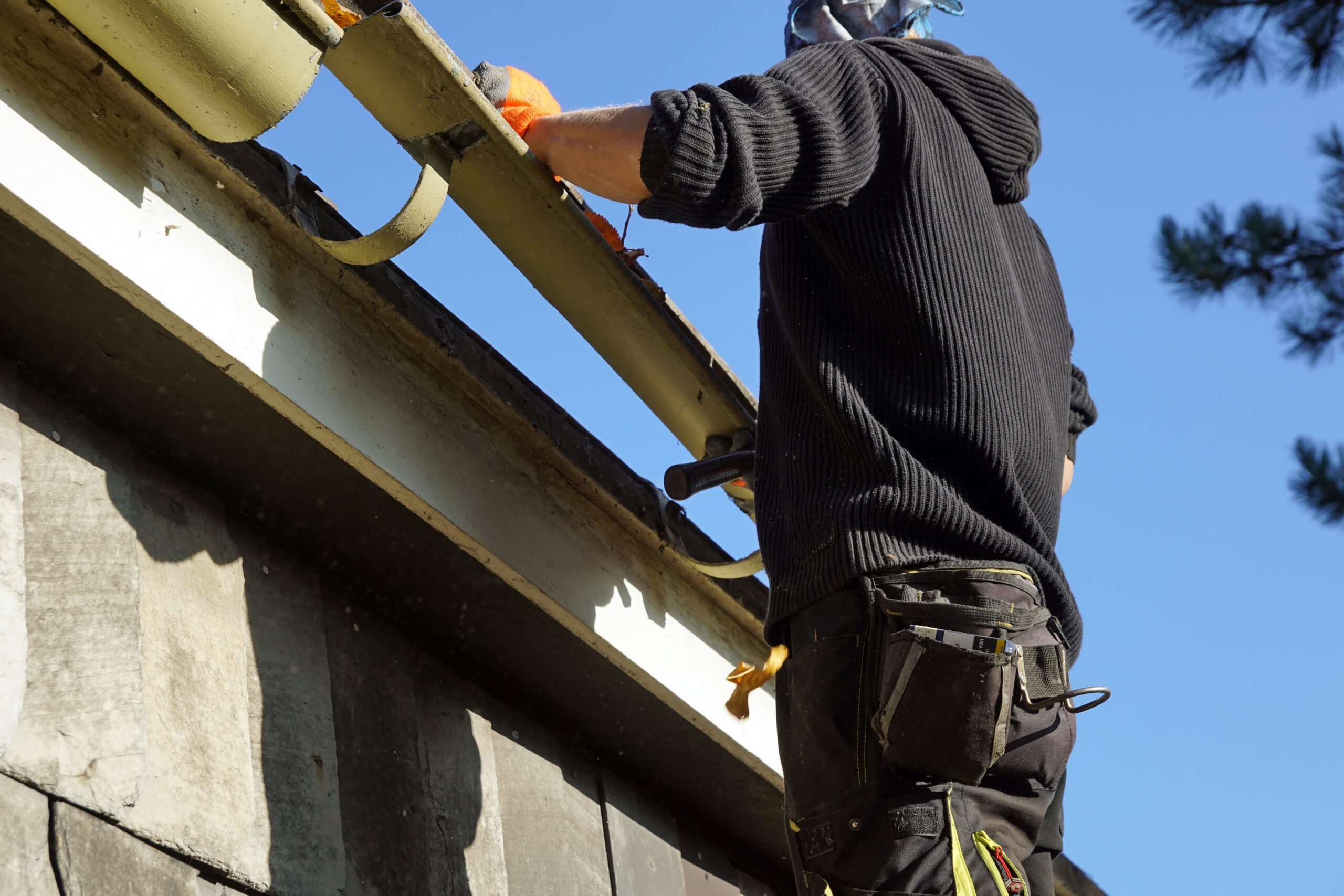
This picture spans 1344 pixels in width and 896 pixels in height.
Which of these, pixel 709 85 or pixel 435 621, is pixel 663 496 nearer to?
pixel 435 621

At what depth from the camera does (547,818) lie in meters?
2.58

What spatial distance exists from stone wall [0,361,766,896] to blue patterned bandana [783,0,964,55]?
153cm

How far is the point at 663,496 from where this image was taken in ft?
9.32

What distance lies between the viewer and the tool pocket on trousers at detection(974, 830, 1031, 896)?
1.85m

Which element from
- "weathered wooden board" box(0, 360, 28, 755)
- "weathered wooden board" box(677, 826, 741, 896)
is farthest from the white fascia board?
"weathered wooden board" box(677, 826, 741, 896)

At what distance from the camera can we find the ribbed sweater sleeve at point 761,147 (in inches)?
71.7

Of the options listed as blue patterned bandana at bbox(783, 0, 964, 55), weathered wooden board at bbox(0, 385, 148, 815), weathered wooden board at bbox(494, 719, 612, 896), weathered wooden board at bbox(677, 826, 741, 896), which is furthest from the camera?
weathered wooden board at bbox(677, 826, 741, 896)

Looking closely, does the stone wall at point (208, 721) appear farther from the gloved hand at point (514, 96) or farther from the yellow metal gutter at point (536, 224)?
the gloved hand at point (514, 96)

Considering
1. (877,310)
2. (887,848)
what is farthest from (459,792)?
(877,310)

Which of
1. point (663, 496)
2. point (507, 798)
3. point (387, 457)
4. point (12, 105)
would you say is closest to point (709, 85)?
point (387, 457)

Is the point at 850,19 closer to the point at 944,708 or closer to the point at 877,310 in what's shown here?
the point at 877,310

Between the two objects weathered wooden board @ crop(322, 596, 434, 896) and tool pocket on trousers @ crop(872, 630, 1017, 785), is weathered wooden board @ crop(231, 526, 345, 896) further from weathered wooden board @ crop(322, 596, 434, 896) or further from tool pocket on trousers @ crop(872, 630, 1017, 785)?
tool pocket on trousers @ crop(872, 630, 1017, 785)

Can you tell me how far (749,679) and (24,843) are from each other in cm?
114

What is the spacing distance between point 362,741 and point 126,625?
1.71ft
